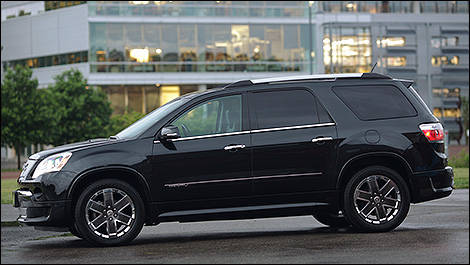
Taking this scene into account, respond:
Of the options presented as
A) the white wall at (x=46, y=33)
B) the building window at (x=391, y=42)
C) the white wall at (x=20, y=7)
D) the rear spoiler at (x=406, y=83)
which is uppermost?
the white wall at (x=20, y=7)

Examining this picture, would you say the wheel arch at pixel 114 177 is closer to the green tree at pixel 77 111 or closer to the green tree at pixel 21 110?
the green tree at pixel 21 110

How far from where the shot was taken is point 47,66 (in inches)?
2625

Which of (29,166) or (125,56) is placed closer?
(29,166)

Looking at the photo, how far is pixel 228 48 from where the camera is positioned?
61844 millimetres

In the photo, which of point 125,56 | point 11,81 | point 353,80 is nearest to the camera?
point 353,80

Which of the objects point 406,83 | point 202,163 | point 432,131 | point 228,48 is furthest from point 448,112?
point 202,163

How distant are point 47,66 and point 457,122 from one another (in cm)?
2947

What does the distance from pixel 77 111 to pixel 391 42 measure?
21841mm

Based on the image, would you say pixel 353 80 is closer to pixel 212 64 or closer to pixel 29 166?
pixel 29 166

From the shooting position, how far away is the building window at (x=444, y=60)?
63.9 m

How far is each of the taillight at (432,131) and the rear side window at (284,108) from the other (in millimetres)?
1144

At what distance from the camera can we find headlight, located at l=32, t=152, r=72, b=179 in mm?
9625

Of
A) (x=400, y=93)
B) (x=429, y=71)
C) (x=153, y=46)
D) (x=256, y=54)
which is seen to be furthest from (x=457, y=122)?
(x=400, y=93)

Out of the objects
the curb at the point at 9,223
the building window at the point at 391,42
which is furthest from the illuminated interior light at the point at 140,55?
the curb at the point at 9,223
